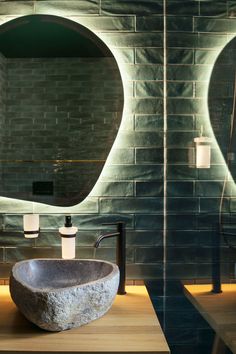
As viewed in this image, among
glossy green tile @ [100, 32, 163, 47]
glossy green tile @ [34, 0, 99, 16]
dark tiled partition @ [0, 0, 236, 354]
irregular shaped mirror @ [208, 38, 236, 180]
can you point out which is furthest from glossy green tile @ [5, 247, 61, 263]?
glossy green tile @ [34, 0, 99, 16]

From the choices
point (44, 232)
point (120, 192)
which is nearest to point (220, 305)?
point (120, 192)

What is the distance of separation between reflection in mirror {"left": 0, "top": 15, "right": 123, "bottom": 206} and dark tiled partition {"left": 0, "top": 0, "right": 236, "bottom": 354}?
0.18 ft

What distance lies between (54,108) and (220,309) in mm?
1189

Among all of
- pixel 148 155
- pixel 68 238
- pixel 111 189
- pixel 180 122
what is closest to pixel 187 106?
pixel 180 122

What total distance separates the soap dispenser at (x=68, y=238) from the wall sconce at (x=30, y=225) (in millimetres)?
126

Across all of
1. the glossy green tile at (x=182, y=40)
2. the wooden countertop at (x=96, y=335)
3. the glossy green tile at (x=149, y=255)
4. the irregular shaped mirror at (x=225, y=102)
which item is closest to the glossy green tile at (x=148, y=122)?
the irregular shaped mirror at (x=225, y=102)

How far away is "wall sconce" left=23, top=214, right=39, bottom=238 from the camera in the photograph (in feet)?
6.16

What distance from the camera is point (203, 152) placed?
76.0 inches

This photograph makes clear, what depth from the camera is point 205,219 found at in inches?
76.7

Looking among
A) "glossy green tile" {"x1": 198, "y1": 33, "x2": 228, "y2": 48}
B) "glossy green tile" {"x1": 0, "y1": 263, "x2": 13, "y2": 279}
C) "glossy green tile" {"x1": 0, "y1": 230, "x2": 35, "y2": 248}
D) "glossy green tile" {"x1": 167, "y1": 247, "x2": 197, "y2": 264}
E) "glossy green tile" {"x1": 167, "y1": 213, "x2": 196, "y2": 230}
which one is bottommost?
"glossy green tile" {"x1": 0, "y1": 263, "x2": 13, "y2": 279}

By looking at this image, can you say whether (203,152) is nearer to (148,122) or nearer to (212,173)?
(212,173)

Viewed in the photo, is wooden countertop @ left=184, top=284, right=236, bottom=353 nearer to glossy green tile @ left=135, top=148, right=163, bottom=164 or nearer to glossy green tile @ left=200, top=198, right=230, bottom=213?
glossy green tile @ left=200, top=198, right=230, bottom=213

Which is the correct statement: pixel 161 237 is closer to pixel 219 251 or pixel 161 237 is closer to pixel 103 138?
pixel 219 251

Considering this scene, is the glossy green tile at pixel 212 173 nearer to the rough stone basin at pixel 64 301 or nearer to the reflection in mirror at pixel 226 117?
the reflection in mirror at pixel 226 117
